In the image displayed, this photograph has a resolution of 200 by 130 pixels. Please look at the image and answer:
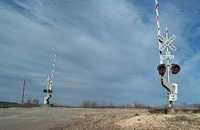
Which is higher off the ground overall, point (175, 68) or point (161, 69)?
point (175, 68)

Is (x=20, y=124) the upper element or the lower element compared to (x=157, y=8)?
lower

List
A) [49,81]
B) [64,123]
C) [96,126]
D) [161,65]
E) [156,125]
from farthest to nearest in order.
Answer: [49,81] → [161,65] → [64,123] → [96,126] → [156,125]

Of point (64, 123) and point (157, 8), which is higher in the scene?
point (157, 8)

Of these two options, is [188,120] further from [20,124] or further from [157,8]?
[20,124]

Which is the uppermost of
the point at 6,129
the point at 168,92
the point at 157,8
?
the point at 157,8

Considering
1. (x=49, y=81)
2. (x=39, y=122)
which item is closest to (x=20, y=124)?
(x=39, y=122)

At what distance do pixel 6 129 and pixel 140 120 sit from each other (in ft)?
28.1

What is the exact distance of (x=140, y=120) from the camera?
77.3 feet

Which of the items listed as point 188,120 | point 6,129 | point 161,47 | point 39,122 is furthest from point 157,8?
point 6,129

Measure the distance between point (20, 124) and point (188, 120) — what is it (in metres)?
11.9

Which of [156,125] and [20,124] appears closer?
[156,125]

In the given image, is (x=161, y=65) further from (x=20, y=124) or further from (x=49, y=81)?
(x=49, y=81)

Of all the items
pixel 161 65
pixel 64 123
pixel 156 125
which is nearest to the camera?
pixel 156 125

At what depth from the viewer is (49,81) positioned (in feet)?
185
